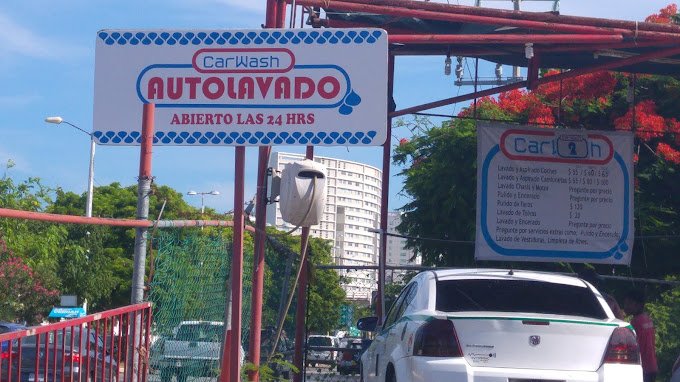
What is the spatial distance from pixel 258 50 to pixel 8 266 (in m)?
17.8

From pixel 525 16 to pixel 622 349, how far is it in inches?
186

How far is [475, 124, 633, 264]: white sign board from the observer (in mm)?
14164

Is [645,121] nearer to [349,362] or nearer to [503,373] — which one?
[349,362]

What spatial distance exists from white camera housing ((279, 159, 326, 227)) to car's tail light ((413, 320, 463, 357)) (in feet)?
5.64

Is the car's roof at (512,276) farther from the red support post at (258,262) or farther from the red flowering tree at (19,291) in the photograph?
the red flowering tree at (19,291)

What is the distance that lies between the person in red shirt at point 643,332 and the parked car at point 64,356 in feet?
18.4

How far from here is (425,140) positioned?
20.1 meters

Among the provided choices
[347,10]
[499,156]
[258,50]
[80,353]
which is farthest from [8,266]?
[80,353]

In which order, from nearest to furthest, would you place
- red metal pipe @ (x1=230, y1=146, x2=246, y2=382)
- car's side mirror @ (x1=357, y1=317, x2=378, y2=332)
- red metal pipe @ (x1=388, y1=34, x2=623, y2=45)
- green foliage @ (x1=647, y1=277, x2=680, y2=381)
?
red metal pipe @ (x1=230, y1=146, x2=246, y2=382) → car's side mirror @ (x1=357, y1=317, x2=378, y2=332) → red metal pipe @ (x1=388, y1=34, x2=623, y2=45) → green foliage @ (x1=647, y1=277, x2=680, y2=381)

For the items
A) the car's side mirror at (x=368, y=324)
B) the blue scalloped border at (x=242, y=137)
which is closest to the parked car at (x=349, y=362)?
the car's side mirror at (x=368, y=324)

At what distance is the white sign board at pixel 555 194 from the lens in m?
14.2

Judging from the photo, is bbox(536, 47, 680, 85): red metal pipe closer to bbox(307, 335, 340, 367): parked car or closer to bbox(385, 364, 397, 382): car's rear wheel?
bbox(307, 335, 340, 367): parked car

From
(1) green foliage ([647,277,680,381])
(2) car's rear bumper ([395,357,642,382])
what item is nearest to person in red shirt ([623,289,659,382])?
(2) car's rear bumper ([395,357,642,382])

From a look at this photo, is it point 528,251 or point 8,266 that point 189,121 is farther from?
point 8,266
